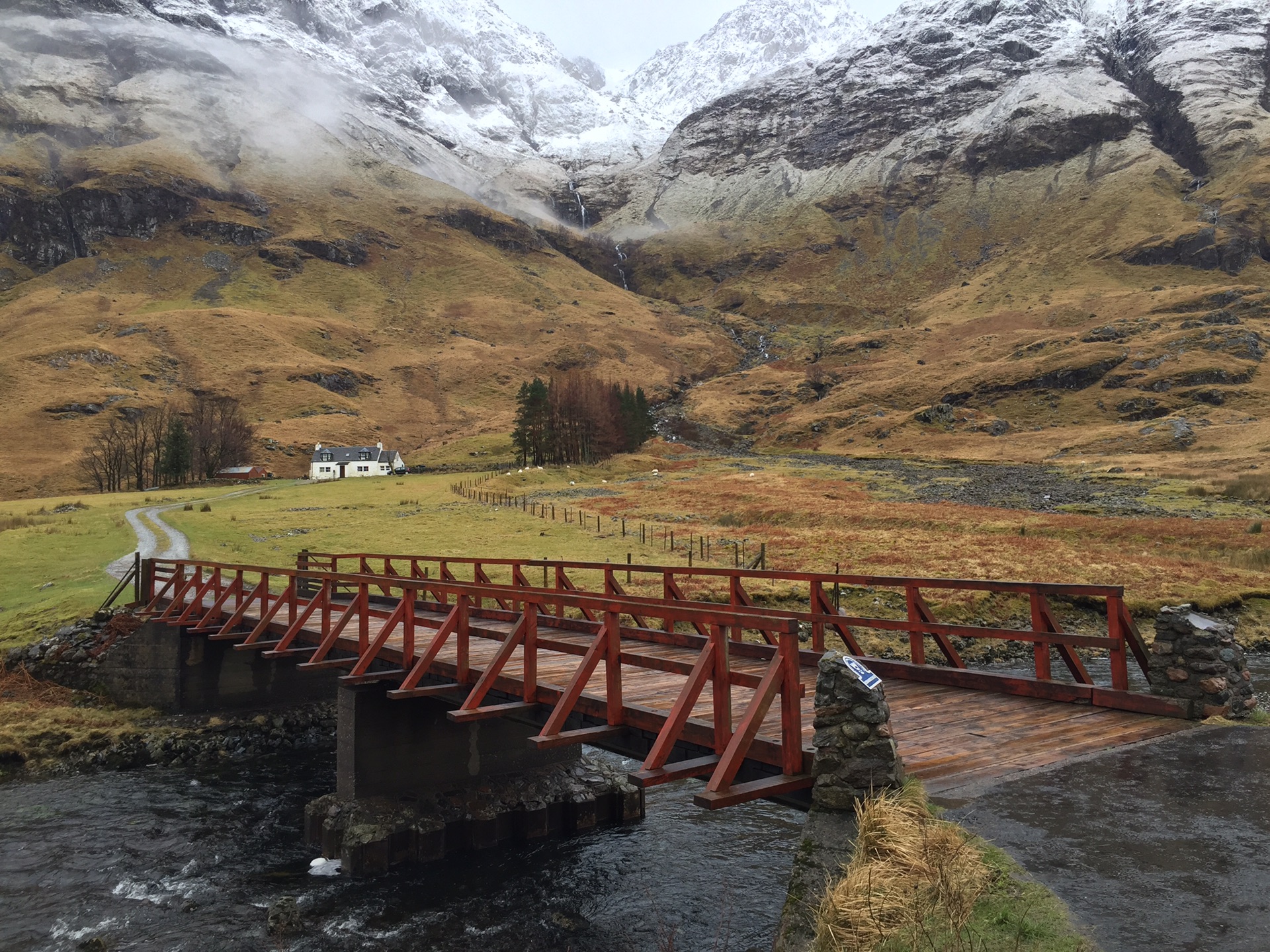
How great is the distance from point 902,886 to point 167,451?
341 ft

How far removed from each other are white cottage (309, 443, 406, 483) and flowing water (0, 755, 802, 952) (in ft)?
335

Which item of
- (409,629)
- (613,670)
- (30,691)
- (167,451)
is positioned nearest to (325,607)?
(409,629)

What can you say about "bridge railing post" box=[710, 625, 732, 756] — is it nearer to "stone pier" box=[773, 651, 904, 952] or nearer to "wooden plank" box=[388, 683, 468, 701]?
"stone pier" box=[773, 651, 904, 952]

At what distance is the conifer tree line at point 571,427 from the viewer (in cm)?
10188

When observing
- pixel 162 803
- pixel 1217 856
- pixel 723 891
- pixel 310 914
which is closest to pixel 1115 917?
pixel 1217 856

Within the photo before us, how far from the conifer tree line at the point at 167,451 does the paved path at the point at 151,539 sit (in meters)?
33.6

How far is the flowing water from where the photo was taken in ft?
37.2

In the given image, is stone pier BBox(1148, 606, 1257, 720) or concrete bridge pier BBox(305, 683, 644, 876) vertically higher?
stone pier BBox(1148, 606, 1257, 720)

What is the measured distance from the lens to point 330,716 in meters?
22.7

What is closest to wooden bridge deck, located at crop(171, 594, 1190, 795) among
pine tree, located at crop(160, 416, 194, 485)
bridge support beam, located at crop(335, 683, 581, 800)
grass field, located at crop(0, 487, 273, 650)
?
bridge support beam, located at crop(335, 683, 581, 800)

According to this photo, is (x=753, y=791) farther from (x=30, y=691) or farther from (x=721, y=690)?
(x=30, y=691)

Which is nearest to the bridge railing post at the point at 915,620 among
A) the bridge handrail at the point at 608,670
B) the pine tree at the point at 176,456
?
the bridge handrail at the point at 608,670

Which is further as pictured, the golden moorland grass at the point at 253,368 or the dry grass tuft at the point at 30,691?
the golden moorland grass at the point at 253,368

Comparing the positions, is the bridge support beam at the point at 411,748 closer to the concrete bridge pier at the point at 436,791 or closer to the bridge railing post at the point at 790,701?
the concrete bridge pier at the point at 436,791
